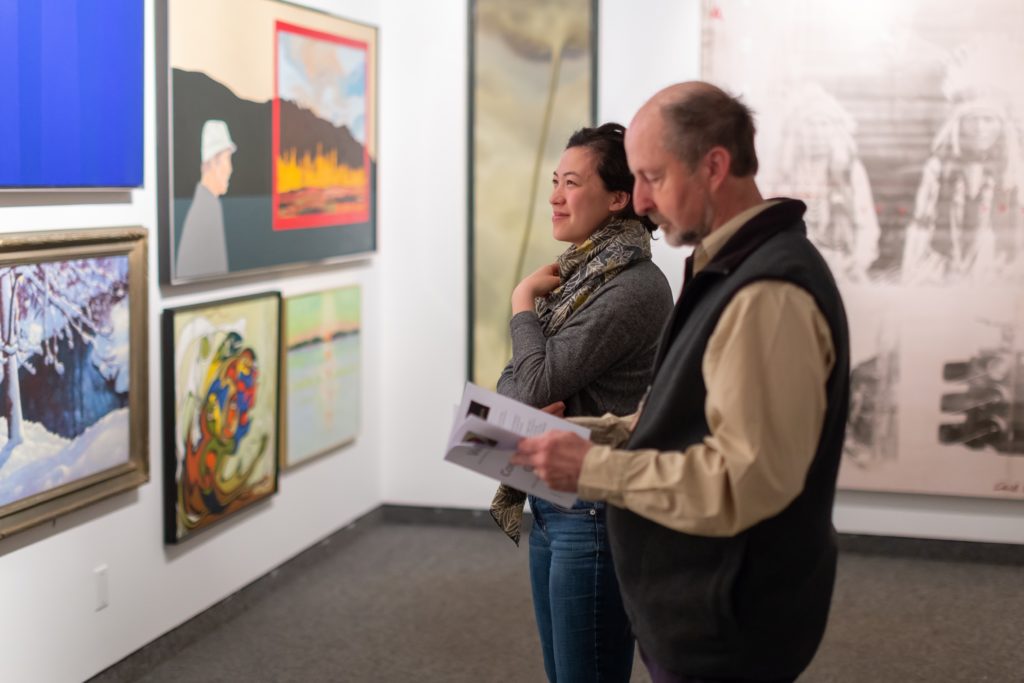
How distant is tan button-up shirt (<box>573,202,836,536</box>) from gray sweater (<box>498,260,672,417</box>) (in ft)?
1.95

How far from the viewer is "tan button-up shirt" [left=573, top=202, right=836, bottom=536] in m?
1.61

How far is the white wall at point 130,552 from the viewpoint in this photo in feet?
10.6

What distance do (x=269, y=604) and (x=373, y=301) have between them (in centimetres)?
Answer: 153

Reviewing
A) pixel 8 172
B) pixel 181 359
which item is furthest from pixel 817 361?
pixel 181 359

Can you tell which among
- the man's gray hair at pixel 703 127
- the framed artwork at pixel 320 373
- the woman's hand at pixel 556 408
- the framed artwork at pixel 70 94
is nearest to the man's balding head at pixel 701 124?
the man's gray hair at pixel 703 127

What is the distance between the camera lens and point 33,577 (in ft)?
10.7

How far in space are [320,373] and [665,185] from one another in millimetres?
3351

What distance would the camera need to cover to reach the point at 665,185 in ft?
5.80

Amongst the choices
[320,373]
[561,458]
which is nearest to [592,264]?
[561,458]

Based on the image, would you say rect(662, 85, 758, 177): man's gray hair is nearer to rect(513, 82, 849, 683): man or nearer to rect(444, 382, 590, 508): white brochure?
rect(513, 82, 849, 683): man

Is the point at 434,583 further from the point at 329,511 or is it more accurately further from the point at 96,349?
the point at 96,349

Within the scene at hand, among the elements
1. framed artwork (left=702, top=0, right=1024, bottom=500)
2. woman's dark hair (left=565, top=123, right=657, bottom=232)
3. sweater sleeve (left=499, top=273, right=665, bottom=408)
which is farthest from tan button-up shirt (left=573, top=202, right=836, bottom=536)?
framed artwork (left=702, top=0, right=1024, bottom=500)

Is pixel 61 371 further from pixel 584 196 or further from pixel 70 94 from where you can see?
pixel 584 196

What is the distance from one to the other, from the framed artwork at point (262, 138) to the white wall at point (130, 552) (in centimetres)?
10
